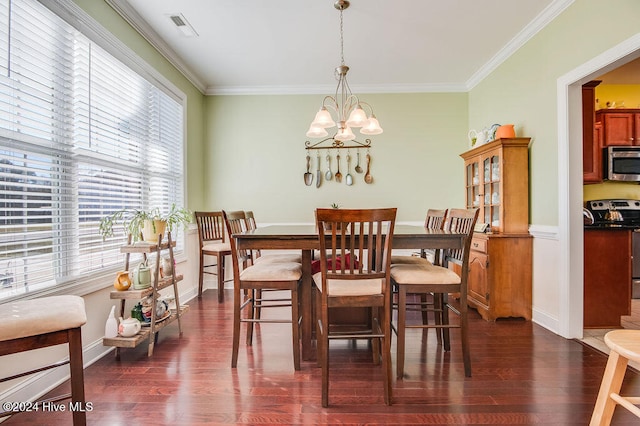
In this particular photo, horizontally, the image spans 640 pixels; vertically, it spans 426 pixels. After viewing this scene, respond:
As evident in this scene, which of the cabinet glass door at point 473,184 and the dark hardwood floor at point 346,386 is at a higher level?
the cabinet glass door at point 473,184

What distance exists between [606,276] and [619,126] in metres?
2.24

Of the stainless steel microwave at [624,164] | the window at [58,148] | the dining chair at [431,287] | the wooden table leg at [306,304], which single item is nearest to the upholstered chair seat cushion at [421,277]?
the dining chair at [431,287]

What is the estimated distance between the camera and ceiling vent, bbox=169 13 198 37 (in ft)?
8.85

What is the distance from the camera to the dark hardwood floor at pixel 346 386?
5.14 ft

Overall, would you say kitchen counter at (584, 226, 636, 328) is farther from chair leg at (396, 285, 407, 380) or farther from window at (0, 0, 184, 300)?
window at (0, 0, 184, 300)

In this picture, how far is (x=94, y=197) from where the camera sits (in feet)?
7.47

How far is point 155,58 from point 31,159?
1.77 m

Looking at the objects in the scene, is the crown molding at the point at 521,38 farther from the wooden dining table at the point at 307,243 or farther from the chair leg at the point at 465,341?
the chair leg at the point at 465,341

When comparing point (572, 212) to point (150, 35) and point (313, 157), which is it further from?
point (150, 35)

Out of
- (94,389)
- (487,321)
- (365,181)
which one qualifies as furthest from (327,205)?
(94,389)

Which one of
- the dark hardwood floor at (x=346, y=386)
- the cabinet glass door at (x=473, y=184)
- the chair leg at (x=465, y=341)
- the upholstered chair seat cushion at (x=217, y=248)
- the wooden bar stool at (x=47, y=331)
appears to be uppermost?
the cabinet glass door at (x=473, y=184)

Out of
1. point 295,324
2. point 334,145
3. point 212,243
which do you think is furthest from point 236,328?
point 334,145

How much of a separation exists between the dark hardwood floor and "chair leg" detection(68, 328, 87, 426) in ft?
0.95

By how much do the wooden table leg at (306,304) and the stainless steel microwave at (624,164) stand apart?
3878 millimetres
